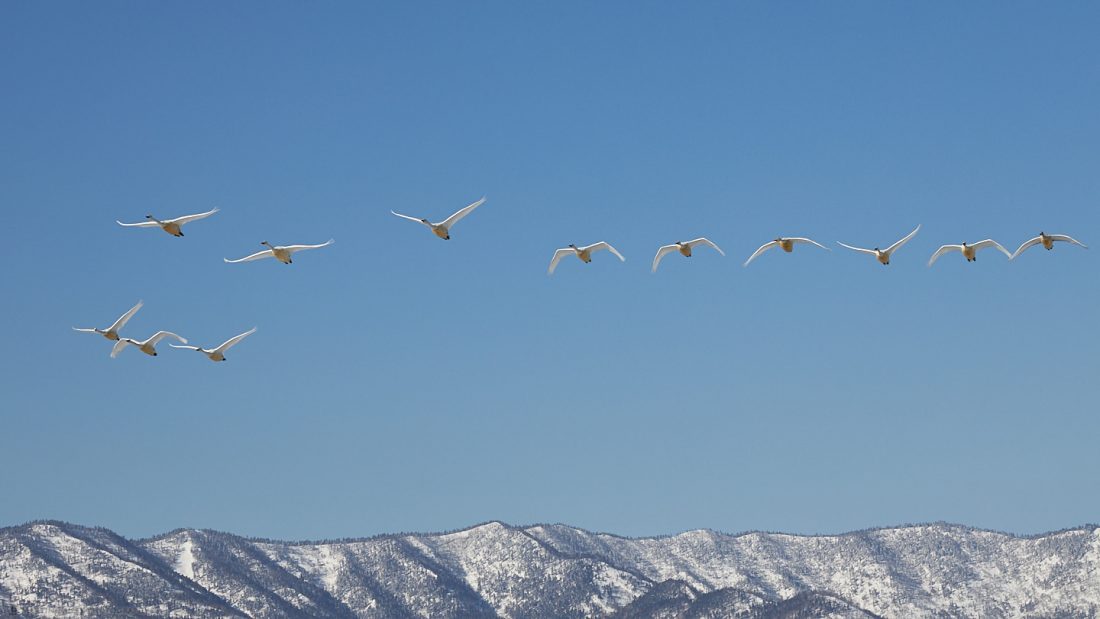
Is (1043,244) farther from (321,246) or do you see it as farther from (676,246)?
(321,246)

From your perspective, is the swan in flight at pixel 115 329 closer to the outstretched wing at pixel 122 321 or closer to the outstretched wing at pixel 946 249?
the outstretched wing at pixel 122 321

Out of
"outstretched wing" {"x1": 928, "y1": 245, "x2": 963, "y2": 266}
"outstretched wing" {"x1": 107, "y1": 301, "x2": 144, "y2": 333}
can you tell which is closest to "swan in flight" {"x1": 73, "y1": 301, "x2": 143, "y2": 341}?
"outstretched wing" {"x1": 107, "y1": 301, "x2": 144, "y2": 333}

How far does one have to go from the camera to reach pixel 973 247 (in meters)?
117

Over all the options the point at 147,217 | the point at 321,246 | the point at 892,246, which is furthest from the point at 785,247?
the point at 147,217

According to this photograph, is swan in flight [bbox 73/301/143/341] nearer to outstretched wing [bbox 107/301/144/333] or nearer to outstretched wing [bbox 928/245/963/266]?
outstretched wing [bbox 107/301/144/333]

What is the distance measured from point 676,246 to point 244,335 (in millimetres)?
Answer: 34500

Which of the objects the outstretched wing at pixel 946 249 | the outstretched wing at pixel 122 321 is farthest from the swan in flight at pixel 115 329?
the outstretched wing at pixel 946 249

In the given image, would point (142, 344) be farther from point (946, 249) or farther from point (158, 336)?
point (946, 249)

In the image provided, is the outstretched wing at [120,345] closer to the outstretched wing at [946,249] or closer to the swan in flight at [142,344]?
the swan in flight at [142,344]

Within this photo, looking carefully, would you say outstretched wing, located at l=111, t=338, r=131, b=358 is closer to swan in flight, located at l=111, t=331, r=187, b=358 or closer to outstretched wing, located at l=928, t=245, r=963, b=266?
swan in flight, located at l=111, t=331, r=187, b=358

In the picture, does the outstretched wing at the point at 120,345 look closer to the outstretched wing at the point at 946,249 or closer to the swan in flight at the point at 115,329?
the swan in flight at the point at 115,329

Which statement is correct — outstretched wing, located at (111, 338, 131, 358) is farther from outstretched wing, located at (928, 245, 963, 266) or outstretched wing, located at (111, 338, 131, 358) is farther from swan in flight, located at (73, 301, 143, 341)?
outstretched wing, located at (928, 245, 963, 266)

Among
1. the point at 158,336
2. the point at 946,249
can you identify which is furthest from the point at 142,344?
the point at 946,249

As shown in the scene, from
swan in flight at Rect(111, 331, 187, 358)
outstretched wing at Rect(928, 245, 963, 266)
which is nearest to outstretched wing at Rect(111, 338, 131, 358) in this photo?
swan in flight at Rect(111, 331, 187, 358)
